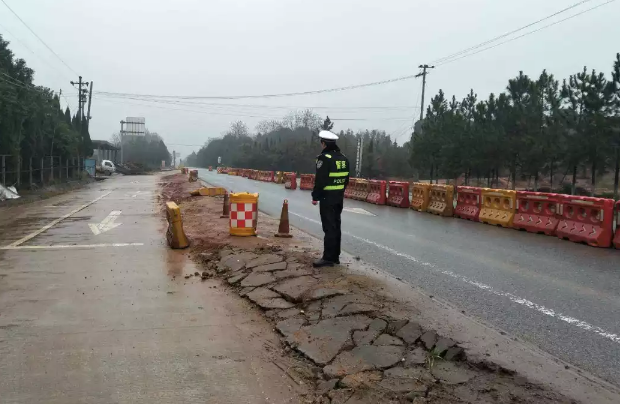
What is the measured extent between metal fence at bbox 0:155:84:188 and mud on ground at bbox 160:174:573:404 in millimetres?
20506

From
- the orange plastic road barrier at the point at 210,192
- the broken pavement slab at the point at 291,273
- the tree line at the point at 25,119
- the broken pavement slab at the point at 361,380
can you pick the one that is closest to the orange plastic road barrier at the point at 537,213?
the broken pavement slab at the point at 291,273

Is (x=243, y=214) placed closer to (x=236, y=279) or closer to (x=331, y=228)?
(x=236, y=279)

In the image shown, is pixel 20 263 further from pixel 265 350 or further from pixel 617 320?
pixel 617 320

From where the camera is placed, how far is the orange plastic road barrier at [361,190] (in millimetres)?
21844

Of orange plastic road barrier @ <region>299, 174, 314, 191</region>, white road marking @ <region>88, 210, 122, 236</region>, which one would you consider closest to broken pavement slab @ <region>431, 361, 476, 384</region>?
white road marking @ <region>88, 210, 122, 236</region>

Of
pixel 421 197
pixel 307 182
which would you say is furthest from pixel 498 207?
pixel 307 182

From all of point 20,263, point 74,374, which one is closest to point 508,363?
point 74,374

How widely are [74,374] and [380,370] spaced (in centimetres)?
240

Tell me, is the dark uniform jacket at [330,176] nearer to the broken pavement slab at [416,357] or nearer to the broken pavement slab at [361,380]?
the broken pavement slab at [416,357]

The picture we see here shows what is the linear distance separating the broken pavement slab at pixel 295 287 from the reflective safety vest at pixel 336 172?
4.57 feet

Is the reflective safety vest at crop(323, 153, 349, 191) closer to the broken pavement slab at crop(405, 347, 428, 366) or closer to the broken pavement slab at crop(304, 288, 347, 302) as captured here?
the broken pavement slab at crop(304, 288, 347, 302)

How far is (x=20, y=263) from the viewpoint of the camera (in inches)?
309

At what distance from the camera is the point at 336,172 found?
22.3 ft

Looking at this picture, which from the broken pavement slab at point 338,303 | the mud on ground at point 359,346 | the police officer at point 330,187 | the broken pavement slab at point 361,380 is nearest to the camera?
the mud on ground at point 359,346
